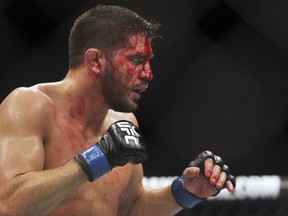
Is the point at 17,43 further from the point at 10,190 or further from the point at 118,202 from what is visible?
→ the point at 10,190

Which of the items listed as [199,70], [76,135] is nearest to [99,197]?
[76,135]

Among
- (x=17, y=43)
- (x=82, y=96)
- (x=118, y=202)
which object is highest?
(x=82, y=96)

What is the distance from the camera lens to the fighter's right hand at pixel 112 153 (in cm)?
133

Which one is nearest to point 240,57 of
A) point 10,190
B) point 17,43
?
point 17,43

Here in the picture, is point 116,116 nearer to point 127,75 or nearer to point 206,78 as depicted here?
point 127,75

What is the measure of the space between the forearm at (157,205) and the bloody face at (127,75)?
0.32 m

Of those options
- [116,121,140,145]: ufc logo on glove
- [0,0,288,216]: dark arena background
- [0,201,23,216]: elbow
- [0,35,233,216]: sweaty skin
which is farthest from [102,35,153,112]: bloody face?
[0,0,288,216]: dark arena background

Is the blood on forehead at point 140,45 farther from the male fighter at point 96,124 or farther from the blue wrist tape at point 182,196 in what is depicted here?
the blue wrist tape at point 182,196

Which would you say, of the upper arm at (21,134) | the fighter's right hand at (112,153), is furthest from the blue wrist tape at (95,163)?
the upper arm at (21,134)

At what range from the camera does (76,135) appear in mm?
1562

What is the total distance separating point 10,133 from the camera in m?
1.38

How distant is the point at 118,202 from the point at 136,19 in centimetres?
48

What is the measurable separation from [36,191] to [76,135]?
0.31m

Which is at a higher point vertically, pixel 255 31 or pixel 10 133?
pixel 255 31
